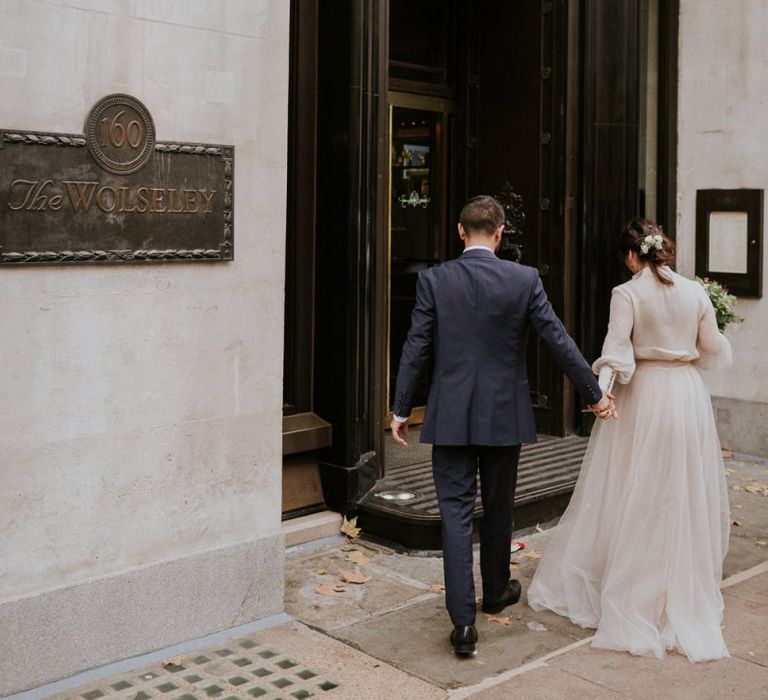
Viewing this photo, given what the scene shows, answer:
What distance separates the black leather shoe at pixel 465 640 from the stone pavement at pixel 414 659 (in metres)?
0.04

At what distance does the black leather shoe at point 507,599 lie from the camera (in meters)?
5.84

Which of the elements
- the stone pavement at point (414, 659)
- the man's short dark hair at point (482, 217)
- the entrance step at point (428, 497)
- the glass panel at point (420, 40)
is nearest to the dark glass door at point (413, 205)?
the glass panel at point (420, 40)

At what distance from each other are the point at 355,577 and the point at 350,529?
2.58 ft

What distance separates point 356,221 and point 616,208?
121 inches

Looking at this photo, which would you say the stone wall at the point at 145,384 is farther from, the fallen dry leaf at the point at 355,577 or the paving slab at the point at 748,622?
the paving slab at the point at 748,622

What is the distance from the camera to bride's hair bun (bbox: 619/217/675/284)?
228 inches

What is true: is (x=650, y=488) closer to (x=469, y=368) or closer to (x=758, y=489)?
(x=469, y=368)

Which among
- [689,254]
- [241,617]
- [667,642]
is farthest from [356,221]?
[689,254]

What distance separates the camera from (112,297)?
495cm

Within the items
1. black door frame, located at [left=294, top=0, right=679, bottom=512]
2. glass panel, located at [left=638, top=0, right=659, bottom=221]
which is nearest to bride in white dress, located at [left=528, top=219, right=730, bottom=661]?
black door frame, located at [left=294, top=0, right=679, bottom=512]

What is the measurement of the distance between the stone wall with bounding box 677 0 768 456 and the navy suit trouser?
17.1 ft

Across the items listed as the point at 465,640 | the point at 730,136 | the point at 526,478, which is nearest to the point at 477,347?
the point at 465,640

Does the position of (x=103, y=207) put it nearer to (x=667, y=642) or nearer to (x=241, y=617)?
(x=241, y=617)

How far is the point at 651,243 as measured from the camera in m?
5.78
